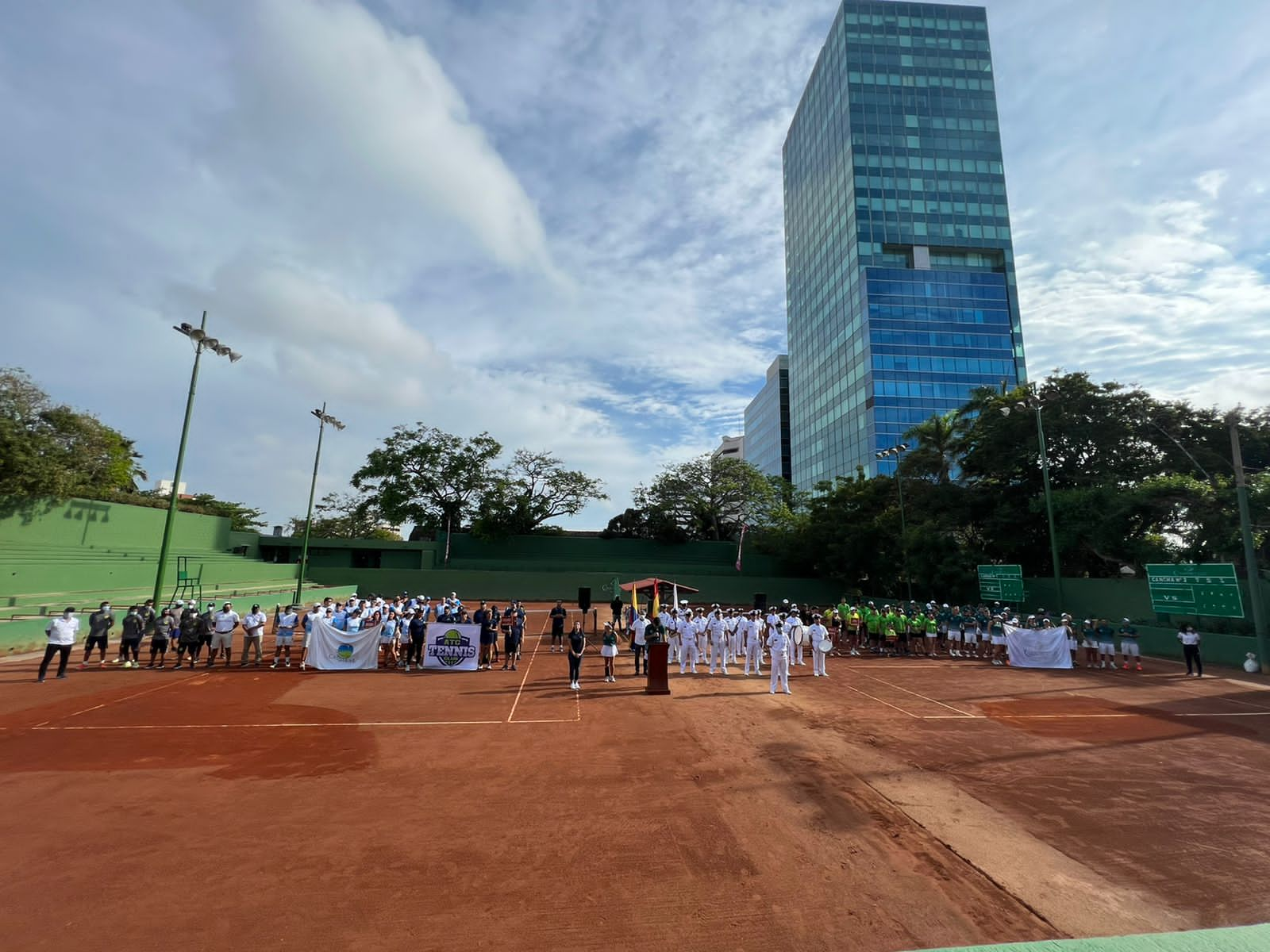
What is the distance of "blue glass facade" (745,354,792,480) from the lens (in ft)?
310

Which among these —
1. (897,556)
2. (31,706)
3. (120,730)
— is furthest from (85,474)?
(897,556)

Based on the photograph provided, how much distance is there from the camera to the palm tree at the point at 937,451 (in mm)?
38625

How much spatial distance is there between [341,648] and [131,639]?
17.9ft

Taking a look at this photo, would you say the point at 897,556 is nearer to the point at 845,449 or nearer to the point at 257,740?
the point at 845,449

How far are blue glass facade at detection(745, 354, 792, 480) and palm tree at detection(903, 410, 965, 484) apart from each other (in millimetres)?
50435

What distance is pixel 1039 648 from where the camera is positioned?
19.8 meters

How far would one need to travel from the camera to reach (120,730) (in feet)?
34.6

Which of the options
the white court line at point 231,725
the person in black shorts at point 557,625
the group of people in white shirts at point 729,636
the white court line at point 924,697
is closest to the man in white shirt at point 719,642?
the group of people in white shirts at point 729,636

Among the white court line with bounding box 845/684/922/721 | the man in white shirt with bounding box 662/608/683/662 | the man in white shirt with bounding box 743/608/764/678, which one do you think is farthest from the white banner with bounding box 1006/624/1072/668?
the man in white shirt with bounding box 662/608/683/662

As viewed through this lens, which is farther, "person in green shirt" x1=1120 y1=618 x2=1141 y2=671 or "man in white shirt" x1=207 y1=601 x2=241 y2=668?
"person in green shirt" x1=1120 y1=618 x2=1141 y2=671

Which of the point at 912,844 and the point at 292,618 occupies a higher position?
the point at 292,618

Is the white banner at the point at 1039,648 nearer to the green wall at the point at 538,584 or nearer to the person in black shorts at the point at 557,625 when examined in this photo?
the person in black shorts at the point at 557,625

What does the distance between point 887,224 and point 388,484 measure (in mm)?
60480

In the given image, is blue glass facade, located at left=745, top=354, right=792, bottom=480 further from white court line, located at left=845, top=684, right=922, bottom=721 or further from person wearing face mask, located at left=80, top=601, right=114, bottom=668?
person wearing face mask, located at left=80, top=601, right=114, bottom=668
